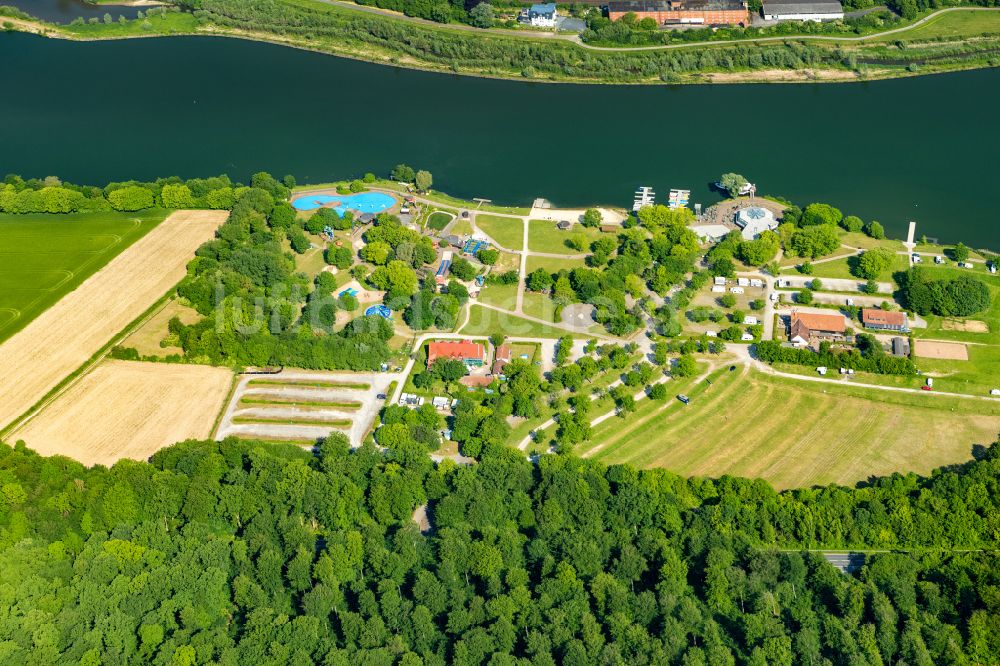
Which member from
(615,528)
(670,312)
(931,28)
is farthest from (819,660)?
(931,28)

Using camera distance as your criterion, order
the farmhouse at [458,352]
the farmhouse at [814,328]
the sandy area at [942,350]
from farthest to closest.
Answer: the farmhouse at [814,328] → the farmhouse at [458,352] → the sandy area at [942,350]

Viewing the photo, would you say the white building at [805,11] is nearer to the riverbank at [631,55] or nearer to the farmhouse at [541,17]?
the riverbank at [631,55]

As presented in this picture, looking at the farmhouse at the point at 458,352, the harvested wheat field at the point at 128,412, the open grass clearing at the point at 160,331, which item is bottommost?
the harvested wheat field at the point at 128,412

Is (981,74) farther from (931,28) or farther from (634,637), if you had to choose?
(634,637)

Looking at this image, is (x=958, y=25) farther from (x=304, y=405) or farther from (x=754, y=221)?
(x=304, y=405)

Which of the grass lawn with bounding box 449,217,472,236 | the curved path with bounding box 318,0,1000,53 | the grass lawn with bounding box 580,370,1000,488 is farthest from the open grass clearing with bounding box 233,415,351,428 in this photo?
the curved path with bounding box 318,0,1000,53

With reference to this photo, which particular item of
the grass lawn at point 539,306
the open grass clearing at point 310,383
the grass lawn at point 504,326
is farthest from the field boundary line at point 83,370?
the grass lawn at point 539,306
